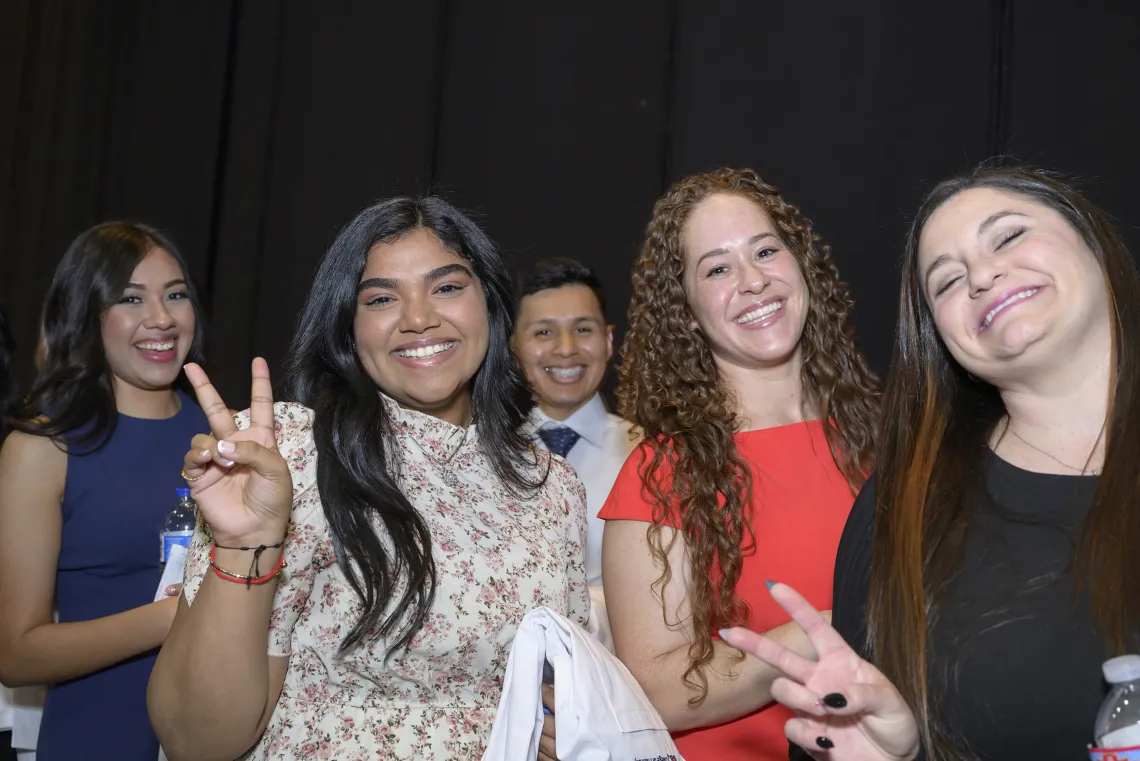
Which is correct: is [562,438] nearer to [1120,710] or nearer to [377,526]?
[377,526]

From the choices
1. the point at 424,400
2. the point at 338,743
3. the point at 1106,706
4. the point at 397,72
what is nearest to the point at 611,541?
the point at 424,400

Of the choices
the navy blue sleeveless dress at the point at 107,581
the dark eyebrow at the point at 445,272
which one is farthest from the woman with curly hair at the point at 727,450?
the navy blue sleeveless dress at the point at 107,581

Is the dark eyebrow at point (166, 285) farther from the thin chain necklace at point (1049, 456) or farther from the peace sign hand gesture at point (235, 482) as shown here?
the thin chain necklace at point (1049, 456)

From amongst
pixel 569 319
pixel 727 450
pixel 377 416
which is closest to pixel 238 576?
pixel 377 416

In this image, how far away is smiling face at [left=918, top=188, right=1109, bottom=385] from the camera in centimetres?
157

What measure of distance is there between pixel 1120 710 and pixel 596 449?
2.53m

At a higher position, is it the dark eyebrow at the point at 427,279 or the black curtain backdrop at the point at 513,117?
the black curtain backdrop at the point at 513,117

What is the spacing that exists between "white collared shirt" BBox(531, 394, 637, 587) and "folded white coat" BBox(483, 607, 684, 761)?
1.41 m

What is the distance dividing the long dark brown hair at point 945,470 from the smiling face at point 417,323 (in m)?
0.78

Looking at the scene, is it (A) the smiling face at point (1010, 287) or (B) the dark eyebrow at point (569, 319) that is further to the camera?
(B) the dark eyebrow at point (569, 319)

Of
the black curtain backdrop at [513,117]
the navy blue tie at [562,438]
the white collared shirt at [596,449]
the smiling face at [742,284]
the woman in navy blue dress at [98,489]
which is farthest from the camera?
the black curtain backdrop at [513,117]

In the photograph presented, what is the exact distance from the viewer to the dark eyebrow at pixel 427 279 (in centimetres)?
205

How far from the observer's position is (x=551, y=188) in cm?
479

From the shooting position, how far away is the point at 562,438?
3711mm
